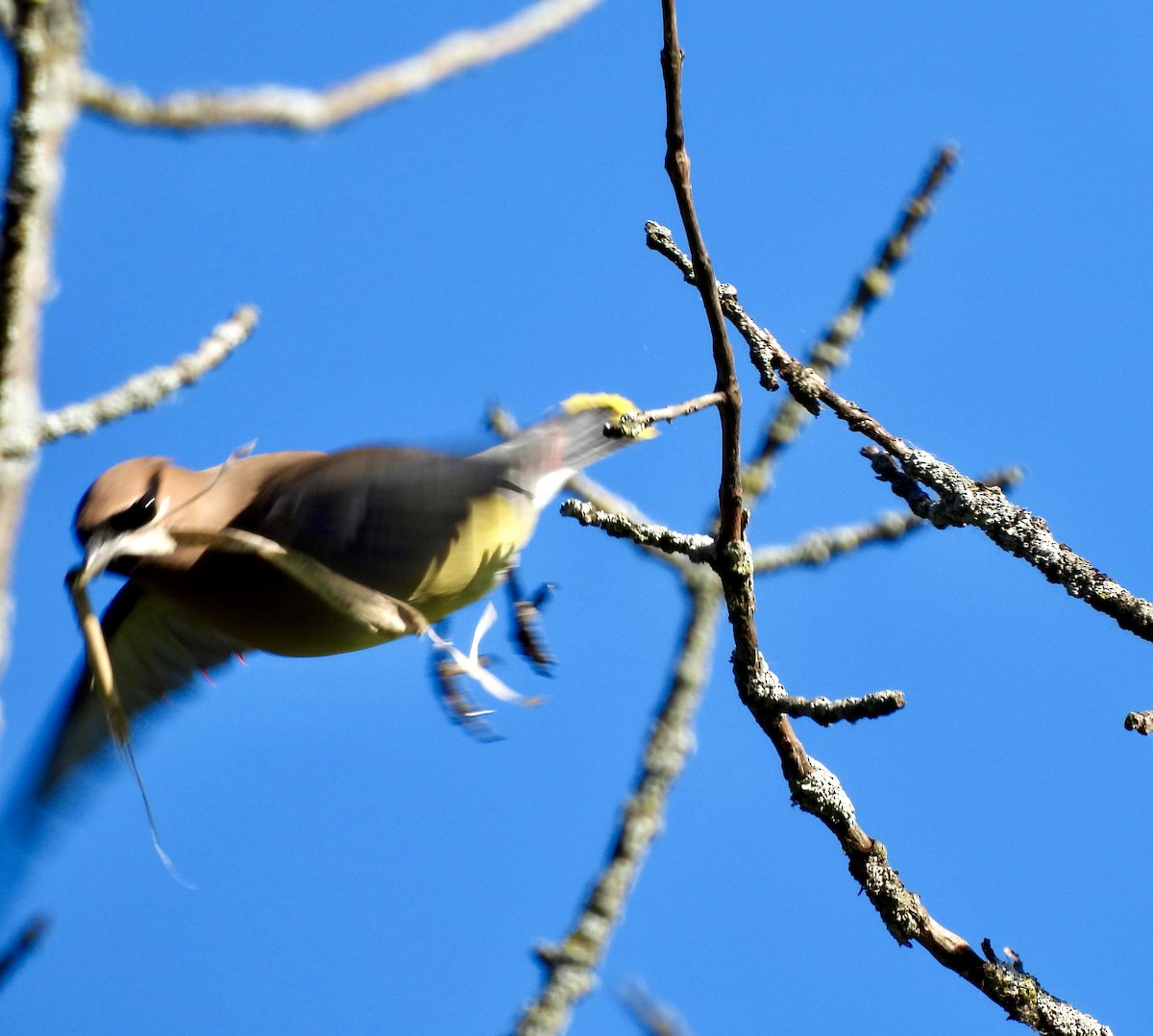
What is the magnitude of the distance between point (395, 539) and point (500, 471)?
16.3 inches

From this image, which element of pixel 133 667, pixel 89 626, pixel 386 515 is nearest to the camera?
pixel 89 626

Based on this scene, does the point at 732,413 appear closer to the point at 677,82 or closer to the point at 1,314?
the point at 677,82

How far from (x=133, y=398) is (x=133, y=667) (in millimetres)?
1802

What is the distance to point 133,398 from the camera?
2.02 meters

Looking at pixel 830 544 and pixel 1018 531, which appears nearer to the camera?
pixel 1018 531

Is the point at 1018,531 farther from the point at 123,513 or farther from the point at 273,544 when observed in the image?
the point at 123,513

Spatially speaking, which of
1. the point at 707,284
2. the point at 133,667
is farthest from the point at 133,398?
the point at 133,667

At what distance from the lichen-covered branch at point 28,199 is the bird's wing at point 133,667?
1760 mm

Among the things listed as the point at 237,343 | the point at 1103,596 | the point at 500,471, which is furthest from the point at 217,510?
the point at 1103,596

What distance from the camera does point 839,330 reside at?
168 inches

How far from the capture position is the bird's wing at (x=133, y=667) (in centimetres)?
350

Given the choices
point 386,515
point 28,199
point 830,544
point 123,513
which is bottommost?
point 28,199

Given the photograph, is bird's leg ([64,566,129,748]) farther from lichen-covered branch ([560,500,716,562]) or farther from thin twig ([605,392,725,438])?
thin twig ([605,392,725,438])

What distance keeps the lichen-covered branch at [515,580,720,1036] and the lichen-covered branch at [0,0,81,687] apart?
7.53 feet
